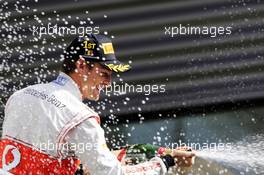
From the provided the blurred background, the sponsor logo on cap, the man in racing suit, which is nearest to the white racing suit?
the man in racing suit

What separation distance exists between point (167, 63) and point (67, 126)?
273cm

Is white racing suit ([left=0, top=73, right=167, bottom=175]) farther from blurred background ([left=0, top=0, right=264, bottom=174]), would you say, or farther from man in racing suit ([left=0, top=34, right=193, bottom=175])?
blurred background ([left=0, top=0, right=264, bottom=174])

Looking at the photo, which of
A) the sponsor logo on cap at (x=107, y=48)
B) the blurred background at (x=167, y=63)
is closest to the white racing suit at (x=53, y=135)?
the sponsor logo on cap at (x=107, y=48)

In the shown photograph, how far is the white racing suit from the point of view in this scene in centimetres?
363

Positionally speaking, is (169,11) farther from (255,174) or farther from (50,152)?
(50,152)

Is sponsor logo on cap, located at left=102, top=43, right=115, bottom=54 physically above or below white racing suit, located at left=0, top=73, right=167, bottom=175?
above

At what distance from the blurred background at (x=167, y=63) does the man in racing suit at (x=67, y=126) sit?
2.23 metres

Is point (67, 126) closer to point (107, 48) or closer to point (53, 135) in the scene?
point (53, 135)

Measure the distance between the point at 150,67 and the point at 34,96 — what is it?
8.45 ft

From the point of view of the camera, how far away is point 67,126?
365 cm

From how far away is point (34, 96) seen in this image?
150 inches

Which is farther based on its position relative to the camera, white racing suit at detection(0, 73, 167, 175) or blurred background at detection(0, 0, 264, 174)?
blurred background at detection(0, 0, 264, 174)

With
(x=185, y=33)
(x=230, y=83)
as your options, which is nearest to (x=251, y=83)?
(x=230, y=83)

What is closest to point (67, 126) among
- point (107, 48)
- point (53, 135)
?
point (53, 135)
